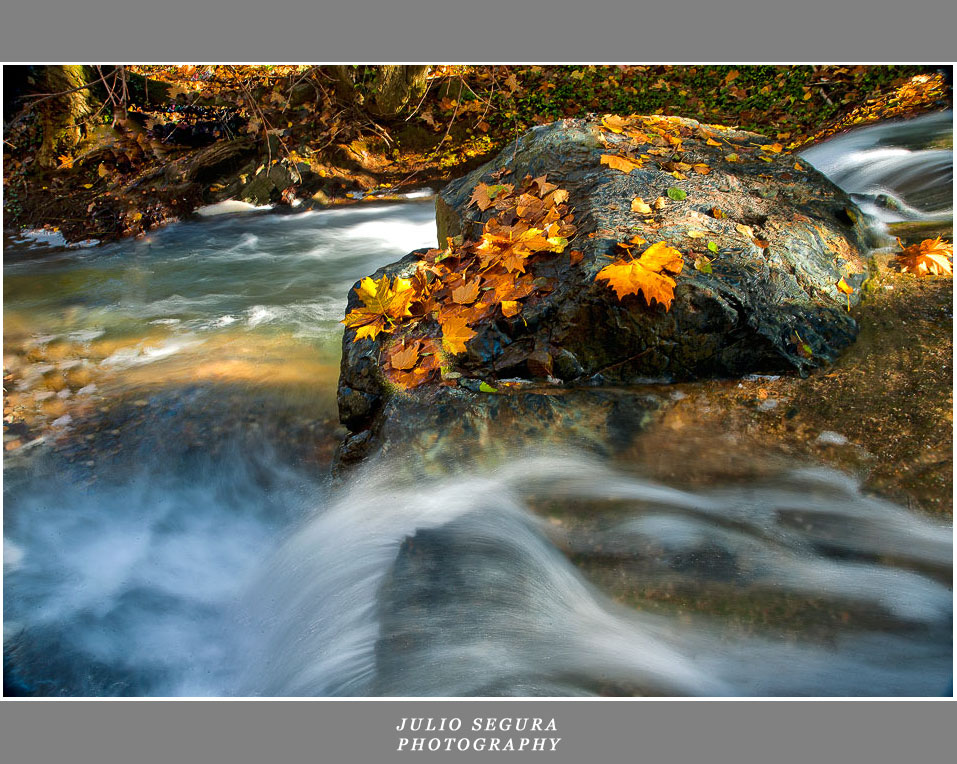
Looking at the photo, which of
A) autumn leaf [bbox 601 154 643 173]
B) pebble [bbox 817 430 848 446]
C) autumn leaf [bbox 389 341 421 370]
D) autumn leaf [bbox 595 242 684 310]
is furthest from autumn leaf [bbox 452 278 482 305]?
pebble [bbox 817 430 848 446]

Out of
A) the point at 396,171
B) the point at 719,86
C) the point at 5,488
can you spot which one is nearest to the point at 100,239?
the point at 396,171

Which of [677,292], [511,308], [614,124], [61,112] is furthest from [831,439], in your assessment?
[61,112]

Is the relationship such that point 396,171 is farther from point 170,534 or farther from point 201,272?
point 170,534

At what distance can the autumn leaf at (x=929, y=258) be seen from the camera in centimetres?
302

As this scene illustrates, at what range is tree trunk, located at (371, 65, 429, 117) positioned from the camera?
22.0 feet

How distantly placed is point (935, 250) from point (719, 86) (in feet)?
14.6

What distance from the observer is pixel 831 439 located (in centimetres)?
231

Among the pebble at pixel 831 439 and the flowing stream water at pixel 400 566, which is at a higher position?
the pebble at pixel 831 439

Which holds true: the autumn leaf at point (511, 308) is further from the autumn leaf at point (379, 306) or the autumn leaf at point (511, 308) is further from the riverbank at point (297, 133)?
the riverbank at point (297, 133)

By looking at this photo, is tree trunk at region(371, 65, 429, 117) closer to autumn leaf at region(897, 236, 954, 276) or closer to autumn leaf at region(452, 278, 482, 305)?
autumn leaf at region(452, 278, 482, 305)

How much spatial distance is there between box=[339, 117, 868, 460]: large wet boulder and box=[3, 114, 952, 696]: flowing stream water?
49cm

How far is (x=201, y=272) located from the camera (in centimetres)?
532

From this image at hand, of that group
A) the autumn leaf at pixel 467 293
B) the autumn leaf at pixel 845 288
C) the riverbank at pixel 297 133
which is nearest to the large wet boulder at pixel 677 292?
the autumn leaf at pixel 845 288

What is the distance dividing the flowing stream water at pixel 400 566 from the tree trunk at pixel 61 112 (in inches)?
180
